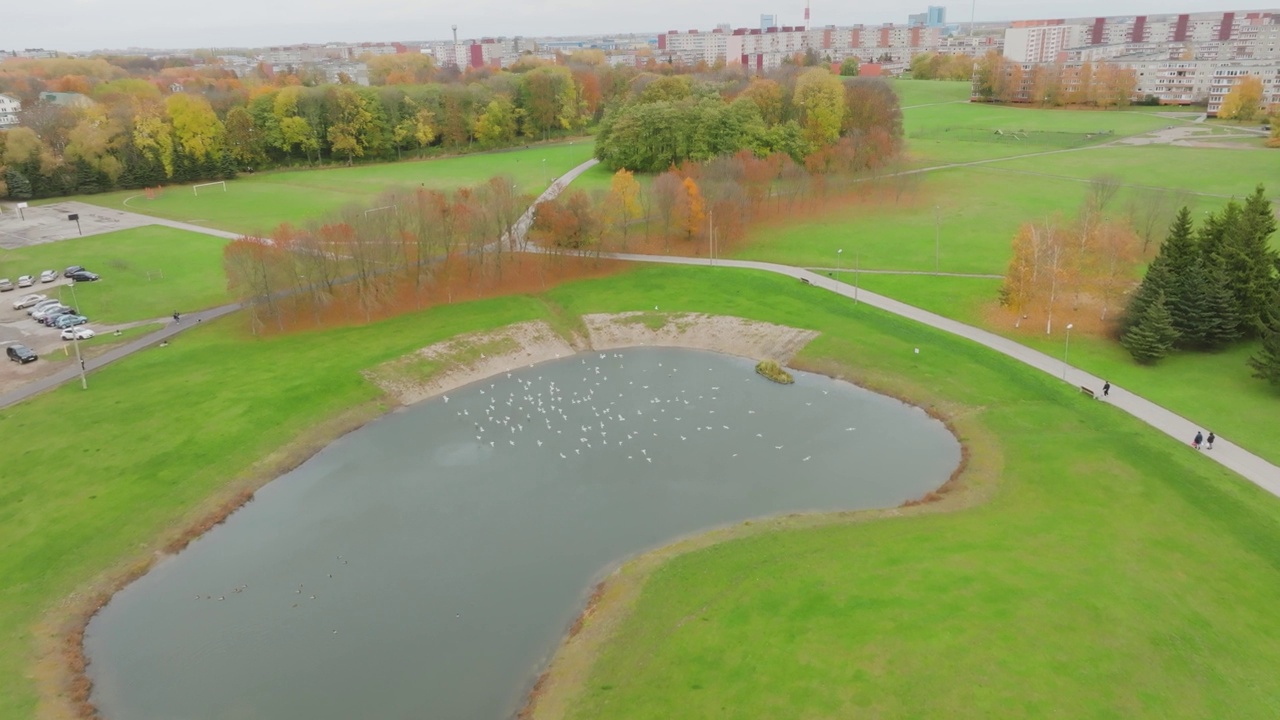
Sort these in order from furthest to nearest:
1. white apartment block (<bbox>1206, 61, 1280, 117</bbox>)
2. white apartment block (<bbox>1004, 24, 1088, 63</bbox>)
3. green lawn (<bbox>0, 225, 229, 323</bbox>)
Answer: white apartment block (<bbox>1004, 24, 1088, 63</bbox>) → white apartment block (<bbox>1206, 61, 1280, 117</bbox>) → green lawn (<bbox>0, 225, 229, 323</bbox>)

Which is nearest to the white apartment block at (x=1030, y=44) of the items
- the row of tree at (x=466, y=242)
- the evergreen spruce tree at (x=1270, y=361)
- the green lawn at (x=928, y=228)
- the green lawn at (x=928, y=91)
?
the green lawn at (x=928, y=91)

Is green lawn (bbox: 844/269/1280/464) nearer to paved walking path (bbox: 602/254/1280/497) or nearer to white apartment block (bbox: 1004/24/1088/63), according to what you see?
paved walking path (bbox: 602/254/1280/497)

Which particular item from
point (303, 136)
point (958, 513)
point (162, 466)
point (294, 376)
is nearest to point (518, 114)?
point (303, 136)

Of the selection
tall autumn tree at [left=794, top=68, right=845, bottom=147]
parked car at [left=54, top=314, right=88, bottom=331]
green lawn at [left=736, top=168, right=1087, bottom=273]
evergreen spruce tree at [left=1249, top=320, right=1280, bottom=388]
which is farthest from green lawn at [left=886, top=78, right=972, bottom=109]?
parked car at [left=54, top=314, right=88, bottom=331]

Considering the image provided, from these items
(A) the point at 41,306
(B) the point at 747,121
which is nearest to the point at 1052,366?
(B) the point at 747,121

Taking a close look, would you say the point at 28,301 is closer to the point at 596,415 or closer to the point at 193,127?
the point at 596,415

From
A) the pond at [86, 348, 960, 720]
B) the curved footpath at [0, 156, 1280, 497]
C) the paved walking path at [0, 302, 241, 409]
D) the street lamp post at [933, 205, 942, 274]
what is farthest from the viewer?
the street lamp post at [933, 205, 942, 274]

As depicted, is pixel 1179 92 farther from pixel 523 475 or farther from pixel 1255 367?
pixel 523 475

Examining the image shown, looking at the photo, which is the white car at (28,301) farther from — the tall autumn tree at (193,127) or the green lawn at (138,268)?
the tall autumn tree at (193,127)
